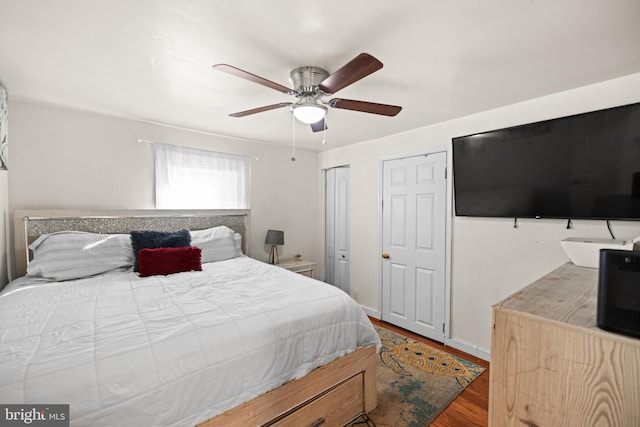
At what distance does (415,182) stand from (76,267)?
336 centimetres

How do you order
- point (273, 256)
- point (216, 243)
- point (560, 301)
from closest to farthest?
point (560, 301) < point (216, 243) < point (273, 256)

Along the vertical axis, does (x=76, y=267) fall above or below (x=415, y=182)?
below

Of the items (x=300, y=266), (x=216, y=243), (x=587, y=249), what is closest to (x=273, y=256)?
(x=300, y=266)

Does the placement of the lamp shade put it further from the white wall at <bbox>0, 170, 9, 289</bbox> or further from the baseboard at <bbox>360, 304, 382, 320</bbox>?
the white wall at <bbox>0, 170, 9, 289</bbox>

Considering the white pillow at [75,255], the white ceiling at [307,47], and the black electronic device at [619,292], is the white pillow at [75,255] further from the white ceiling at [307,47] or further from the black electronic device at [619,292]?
the black electronic device at [619,292]

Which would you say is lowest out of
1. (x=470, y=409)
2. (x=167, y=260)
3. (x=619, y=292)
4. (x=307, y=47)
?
(x=470, y=409)

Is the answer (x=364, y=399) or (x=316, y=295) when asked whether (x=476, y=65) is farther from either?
(x=364, y=399)

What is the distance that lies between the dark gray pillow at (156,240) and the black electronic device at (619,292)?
9.68 feet

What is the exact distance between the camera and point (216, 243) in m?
3.05

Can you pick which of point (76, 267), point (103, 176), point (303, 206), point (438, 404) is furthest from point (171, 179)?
point (438, 404)

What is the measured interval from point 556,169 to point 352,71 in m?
1.87

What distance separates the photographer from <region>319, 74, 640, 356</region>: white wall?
6.62 feet

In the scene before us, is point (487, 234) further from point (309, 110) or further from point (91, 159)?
point (91, 159)

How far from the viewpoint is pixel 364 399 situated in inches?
73.5
